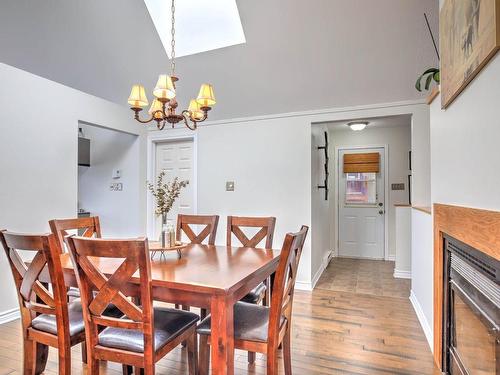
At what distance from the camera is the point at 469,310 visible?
4.70ft

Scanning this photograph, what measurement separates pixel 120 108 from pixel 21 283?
2.79 m

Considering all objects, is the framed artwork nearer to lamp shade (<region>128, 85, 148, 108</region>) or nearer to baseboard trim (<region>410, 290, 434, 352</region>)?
baseboard trim (<region>410, 290, 434, 352</region>)

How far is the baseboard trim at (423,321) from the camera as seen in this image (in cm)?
221

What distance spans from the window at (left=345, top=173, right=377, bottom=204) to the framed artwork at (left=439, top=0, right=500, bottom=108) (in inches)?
143

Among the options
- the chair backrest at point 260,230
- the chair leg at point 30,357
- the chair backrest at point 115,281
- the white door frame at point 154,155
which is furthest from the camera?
the white door frame at point 154,155

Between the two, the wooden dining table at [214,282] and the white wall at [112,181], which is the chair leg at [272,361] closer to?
the wooden dining table at [214,282]

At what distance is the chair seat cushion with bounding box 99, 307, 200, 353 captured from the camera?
4.63 feet

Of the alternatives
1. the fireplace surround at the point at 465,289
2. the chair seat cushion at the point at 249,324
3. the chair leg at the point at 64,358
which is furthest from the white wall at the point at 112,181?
the fireplace surround at the point at 465,289

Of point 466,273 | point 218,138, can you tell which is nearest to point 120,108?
point 218,138

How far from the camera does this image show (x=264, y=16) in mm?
2803

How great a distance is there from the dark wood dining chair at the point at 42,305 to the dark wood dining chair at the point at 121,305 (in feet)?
0.64

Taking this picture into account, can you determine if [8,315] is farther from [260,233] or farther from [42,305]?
[260,233]

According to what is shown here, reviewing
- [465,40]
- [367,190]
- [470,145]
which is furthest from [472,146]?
[367,190]

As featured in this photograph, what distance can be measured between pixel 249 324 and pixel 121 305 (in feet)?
2.17
